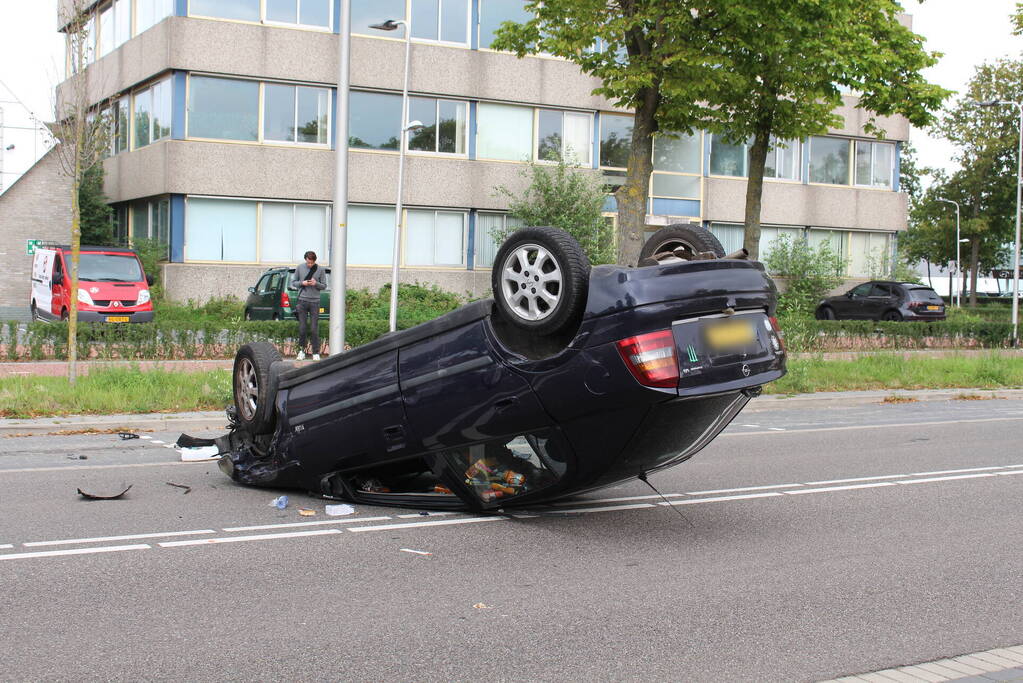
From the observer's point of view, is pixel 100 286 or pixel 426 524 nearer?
pixel 426 524

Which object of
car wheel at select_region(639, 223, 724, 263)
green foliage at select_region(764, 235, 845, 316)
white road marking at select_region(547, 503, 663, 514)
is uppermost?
green foliage at select_region(764, 235, 845, 316)

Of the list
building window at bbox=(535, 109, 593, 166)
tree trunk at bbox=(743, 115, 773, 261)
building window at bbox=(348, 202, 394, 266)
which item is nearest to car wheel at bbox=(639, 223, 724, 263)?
tree trunk at bbox=(743, 115, 773, 261)

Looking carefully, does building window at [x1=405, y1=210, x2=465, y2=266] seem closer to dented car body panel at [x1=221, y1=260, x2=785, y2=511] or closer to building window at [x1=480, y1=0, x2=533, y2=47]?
building window at [x1=480, y1=0, x2=533, y2=47]

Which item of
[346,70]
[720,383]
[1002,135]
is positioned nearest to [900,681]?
[720,383]

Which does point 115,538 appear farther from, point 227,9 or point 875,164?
point 875,164

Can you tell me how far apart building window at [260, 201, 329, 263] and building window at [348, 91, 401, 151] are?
7.71 feet

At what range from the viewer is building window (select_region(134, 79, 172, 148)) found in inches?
1163

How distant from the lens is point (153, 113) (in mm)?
30391

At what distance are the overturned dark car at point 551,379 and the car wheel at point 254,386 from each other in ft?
1.23

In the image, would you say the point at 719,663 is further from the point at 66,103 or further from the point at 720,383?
the point at 66,103

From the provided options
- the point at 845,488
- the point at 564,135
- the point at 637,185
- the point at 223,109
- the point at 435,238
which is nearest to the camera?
the point at 845,488

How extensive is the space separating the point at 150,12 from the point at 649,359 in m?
28.4

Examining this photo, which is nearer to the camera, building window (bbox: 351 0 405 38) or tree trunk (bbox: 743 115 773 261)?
tree trunk (bbox: 743 115 773 261)

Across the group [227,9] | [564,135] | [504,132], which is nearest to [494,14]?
[504,132]
